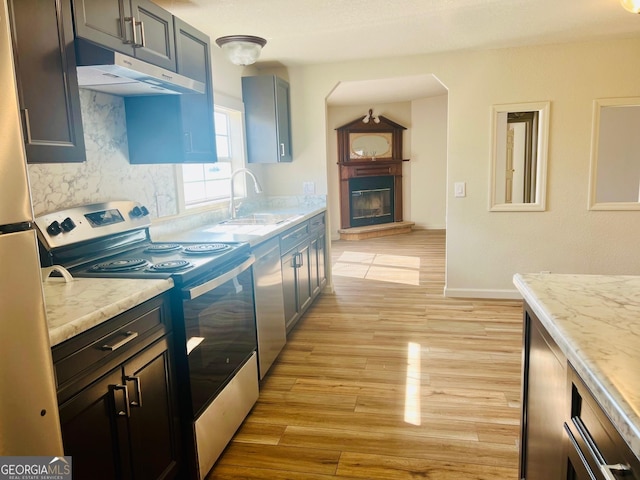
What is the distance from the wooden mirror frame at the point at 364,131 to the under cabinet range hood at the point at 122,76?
229 inches

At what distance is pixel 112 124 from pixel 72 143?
0.86m

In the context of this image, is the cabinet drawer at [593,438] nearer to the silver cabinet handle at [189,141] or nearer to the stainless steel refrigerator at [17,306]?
the stainless steel refrigerator at [17,306]

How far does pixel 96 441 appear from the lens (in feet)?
4.42

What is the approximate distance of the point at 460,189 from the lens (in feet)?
14.0

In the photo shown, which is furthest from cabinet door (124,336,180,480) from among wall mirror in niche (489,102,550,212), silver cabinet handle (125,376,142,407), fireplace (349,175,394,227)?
fireplace (349,175,394,227)

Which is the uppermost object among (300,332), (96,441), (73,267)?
(73,267)

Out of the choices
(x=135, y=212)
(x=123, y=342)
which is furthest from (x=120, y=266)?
(x=135, y=212)

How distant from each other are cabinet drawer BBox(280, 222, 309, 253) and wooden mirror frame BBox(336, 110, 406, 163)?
4.54 m

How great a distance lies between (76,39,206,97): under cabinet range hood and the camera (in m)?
1.75

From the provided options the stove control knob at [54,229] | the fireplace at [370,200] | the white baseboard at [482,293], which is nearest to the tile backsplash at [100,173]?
the stove control knob at [54,229]

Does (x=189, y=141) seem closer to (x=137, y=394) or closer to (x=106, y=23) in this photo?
(x=106, y=23)

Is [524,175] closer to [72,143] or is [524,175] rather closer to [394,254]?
[394,254]

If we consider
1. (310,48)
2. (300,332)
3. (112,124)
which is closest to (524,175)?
(310,48)

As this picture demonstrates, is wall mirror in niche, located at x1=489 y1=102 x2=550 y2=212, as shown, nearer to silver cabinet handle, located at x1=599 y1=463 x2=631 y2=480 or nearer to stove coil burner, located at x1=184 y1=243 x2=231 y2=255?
stove coil burner, located at x1=184 y1=243 x2=231 y2=255
